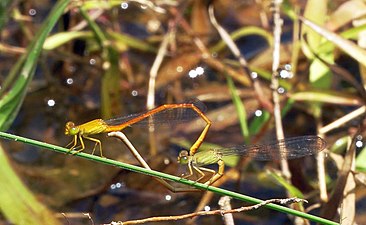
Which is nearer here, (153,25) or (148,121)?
(148,121)

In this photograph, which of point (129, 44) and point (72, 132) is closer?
point (72, 132)

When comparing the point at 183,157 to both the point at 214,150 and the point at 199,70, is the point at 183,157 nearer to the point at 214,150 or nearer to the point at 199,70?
the point at 214,150

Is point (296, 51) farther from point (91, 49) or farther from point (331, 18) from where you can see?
point (91, 49)

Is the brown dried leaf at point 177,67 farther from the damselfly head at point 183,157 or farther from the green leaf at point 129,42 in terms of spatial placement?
the damselfly head at point 183,157

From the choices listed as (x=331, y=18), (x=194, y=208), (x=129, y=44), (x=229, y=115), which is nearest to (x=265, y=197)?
(x=194, y=208)

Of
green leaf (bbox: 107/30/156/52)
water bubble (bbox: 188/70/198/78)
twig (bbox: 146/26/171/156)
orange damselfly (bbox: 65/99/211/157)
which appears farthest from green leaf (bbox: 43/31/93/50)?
orange damselfly (bbox: 65/99/211/157)

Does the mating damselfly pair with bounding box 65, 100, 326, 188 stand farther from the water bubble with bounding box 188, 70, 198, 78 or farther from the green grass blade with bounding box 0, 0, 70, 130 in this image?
the water bubble with bounding box 188, 70, 198, 78

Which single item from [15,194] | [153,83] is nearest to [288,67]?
[153,83]
